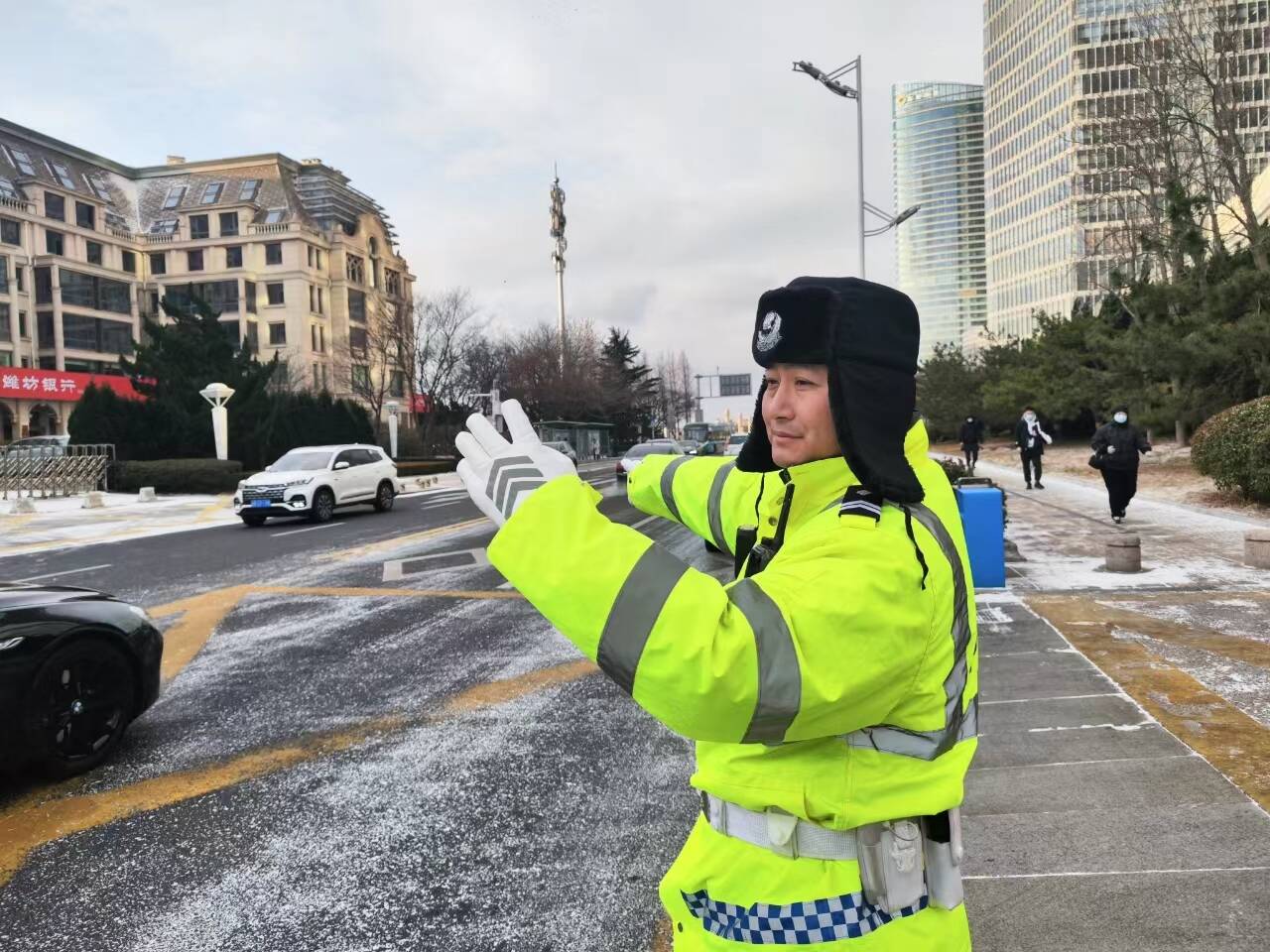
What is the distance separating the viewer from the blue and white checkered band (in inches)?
54.8

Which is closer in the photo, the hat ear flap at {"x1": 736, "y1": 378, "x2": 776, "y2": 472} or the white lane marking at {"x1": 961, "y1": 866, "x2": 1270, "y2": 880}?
the hat ear flap at {"x1": 736, "y1": 378, "x2": 776, "y2": 472}

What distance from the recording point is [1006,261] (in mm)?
112188

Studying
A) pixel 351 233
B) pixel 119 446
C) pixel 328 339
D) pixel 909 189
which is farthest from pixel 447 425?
pixel 909 189

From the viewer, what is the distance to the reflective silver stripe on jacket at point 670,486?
7.25ft

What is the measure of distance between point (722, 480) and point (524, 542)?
2.70 ft

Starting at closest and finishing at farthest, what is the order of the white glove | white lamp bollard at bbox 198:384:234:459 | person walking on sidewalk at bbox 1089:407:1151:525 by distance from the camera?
the white glove < person walking on sidewalk at bbox 1089:407:1151:525 < white lamp bollard at bbox 198:384:234:459

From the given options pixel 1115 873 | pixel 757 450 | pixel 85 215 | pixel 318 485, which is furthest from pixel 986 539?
pixel 85 215

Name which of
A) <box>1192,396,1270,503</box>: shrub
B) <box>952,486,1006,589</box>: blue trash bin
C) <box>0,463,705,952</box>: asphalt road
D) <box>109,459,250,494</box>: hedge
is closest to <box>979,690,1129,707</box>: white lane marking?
<box>0,463,705,952</box>: asphalt road

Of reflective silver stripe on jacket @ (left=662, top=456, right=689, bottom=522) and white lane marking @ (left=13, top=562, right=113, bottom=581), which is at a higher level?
Result: reflective silver stripe on jacket @ (left=662, top=456, right=689, bottom=522)

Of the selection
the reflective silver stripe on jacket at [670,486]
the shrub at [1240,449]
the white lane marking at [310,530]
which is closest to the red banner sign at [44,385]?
the white lane marking at [310,530]

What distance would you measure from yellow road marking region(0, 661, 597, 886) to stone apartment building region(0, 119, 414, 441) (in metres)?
55.8

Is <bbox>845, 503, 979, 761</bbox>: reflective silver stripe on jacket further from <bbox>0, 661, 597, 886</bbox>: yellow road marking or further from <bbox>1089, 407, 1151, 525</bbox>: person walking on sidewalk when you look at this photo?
<bbox>1089, 407, 1151, 525</bbox>: person walking on sidewalk

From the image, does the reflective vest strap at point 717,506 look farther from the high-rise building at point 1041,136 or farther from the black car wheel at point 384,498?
the high-rise building at point 1041,136

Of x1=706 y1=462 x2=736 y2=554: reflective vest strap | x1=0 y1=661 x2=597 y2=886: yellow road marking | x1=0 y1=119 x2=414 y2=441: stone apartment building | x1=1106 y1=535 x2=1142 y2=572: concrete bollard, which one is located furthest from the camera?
x1=0 y1=119 x2=414 y2=441: stone apartment building
